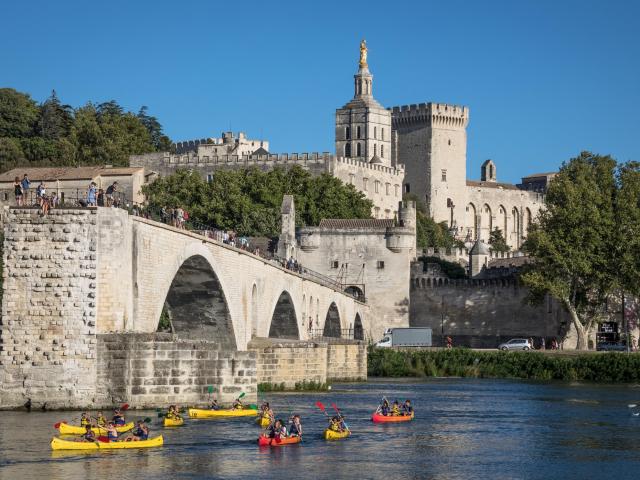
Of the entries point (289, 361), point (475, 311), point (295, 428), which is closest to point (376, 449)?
point (295, 428)

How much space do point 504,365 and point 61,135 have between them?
235ft

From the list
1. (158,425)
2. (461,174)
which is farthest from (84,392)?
(461,174)

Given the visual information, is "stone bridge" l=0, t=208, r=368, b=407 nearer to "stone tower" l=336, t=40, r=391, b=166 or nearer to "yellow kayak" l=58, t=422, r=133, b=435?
"yellow kayak" l=58, t=422, r=133, b=435

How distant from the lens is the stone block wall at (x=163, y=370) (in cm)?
4528

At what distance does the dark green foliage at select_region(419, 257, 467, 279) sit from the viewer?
117556 millimetres

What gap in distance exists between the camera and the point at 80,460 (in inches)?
1559

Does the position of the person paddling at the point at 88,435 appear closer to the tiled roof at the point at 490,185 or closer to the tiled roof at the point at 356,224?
the tiled roof at the point at 356,224

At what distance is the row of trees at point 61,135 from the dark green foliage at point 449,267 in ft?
110

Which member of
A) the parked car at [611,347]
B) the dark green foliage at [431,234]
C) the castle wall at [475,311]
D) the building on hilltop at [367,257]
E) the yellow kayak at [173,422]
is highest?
the dark green foliage at [431,234]

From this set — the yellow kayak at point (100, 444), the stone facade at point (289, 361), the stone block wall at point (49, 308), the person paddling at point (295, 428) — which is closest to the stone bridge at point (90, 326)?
the stone block wall at point (49, 308)

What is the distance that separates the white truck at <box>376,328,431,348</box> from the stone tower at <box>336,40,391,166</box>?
2448 inches

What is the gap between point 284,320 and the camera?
7806 cm

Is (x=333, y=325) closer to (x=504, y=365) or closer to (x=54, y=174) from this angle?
(x=504, y=365)

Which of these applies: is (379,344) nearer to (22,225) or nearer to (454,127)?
(22,225)
